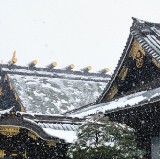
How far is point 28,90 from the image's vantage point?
2352cm

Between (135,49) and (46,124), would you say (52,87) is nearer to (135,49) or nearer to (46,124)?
(135,49)

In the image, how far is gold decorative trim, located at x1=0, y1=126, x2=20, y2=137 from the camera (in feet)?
35.7

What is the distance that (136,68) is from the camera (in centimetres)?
1315

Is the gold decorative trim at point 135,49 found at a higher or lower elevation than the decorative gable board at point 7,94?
lower

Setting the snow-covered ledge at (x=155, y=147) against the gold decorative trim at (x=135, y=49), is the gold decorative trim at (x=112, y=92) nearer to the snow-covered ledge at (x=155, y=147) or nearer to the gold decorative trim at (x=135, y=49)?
the gold decorative trim at (x=135, y=49)

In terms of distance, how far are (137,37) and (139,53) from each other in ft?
1.92

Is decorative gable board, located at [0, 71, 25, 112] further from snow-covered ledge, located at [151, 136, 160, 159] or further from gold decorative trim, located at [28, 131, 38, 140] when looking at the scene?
snow-covered ledge, located at [151, 136, 160, 159]

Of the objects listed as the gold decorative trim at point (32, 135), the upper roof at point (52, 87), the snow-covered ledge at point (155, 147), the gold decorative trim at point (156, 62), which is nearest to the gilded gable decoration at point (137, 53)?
the gold decorative trim at point (156, 62)

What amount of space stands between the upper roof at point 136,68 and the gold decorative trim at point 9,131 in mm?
2970

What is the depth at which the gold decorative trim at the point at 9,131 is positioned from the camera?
10.9 metres

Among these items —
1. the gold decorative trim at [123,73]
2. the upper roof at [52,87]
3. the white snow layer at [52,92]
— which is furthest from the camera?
the upper roof at [52,87]

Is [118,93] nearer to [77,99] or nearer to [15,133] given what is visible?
[15,133]

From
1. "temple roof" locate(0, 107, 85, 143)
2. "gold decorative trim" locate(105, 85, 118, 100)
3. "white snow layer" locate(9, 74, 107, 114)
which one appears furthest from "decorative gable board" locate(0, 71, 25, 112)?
"temple roof" locate(0, 107, 85, 143)

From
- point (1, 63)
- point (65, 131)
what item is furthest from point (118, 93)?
point (1, 63)
